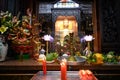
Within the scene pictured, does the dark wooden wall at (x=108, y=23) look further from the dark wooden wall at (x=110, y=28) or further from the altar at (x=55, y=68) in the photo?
the altar at (x=55, y=68)

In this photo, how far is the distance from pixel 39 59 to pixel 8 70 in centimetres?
42

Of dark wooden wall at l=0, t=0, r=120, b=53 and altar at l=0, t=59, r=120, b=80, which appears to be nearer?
altar at l=0, t=59, r=120, b=80

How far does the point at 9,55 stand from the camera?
3223 mm

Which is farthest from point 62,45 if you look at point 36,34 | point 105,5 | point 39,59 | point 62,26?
point 62,26

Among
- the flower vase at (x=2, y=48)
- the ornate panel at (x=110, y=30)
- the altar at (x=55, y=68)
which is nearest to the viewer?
the altar at (x=55, y=68)

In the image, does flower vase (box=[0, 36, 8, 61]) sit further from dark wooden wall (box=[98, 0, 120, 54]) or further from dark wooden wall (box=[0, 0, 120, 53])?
dark wooden wall (box=[98, 0, 120, 54])

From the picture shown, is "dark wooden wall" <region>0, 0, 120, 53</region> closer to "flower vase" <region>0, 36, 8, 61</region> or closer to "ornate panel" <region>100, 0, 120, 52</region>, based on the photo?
"ornate panel" <region>100, 0, 120, 52</region>

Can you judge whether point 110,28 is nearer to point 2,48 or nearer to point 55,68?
point 55,68

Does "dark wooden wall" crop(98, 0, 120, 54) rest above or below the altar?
above

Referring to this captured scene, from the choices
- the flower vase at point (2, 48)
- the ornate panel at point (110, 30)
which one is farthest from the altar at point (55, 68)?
the ornate panel at point (110, 30)

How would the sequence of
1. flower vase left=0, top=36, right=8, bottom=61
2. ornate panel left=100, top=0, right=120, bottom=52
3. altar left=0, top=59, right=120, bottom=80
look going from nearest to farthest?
1. altar left=0, top=59, right=120, bottom=80
2. flower vase left=0, top=36, right=8, bottom=61
3. ornate panel left=100, top=0, right=120, bottom=52

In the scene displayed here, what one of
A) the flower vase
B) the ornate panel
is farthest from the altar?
the ornate panel

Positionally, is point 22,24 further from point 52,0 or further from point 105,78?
point 105,78

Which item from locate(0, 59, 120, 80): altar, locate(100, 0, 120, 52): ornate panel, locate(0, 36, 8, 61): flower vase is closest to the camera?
locate(0, 59, 120, 80): altar
